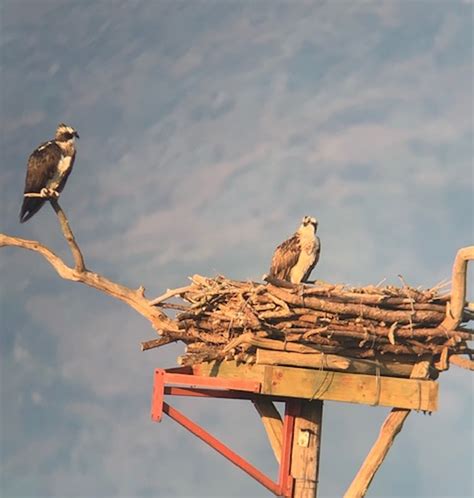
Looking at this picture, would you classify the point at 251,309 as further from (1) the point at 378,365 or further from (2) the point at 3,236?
(2) the point at 3,236

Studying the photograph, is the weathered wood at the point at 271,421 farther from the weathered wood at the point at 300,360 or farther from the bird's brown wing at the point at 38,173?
the bird's brown wing at the point at 38,173

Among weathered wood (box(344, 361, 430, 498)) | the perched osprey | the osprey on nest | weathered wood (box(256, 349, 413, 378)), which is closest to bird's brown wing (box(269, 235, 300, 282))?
the perched osprey

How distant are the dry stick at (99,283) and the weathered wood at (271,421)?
1391 millimetres

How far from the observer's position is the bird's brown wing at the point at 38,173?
10.7 meters

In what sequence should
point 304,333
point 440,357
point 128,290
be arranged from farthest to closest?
point 128,290 → point 440,357 → point 304,333

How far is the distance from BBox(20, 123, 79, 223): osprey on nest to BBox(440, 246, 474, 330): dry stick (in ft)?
14.4

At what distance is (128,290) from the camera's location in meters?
10.5

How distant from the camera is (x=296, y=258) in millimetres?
10633

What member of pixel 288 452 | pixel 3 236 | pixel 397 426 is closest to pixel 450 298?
pixel 397 426

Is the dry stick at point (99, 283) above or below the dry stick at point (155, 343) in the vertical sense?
above

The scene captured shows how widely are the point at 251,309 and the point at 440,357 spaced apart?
2061mm

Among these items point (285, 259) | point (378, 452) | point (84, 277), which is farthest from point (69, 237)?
point (378, 452)

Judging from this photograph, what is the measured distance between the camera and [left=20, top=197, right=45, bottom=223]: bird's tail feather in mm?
10688

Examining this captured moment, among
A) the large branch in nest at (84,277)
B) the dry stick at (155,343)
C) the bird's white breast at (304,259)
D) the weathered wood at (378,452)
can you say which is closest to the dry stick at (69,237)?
the large branch in nest at (84,277)
